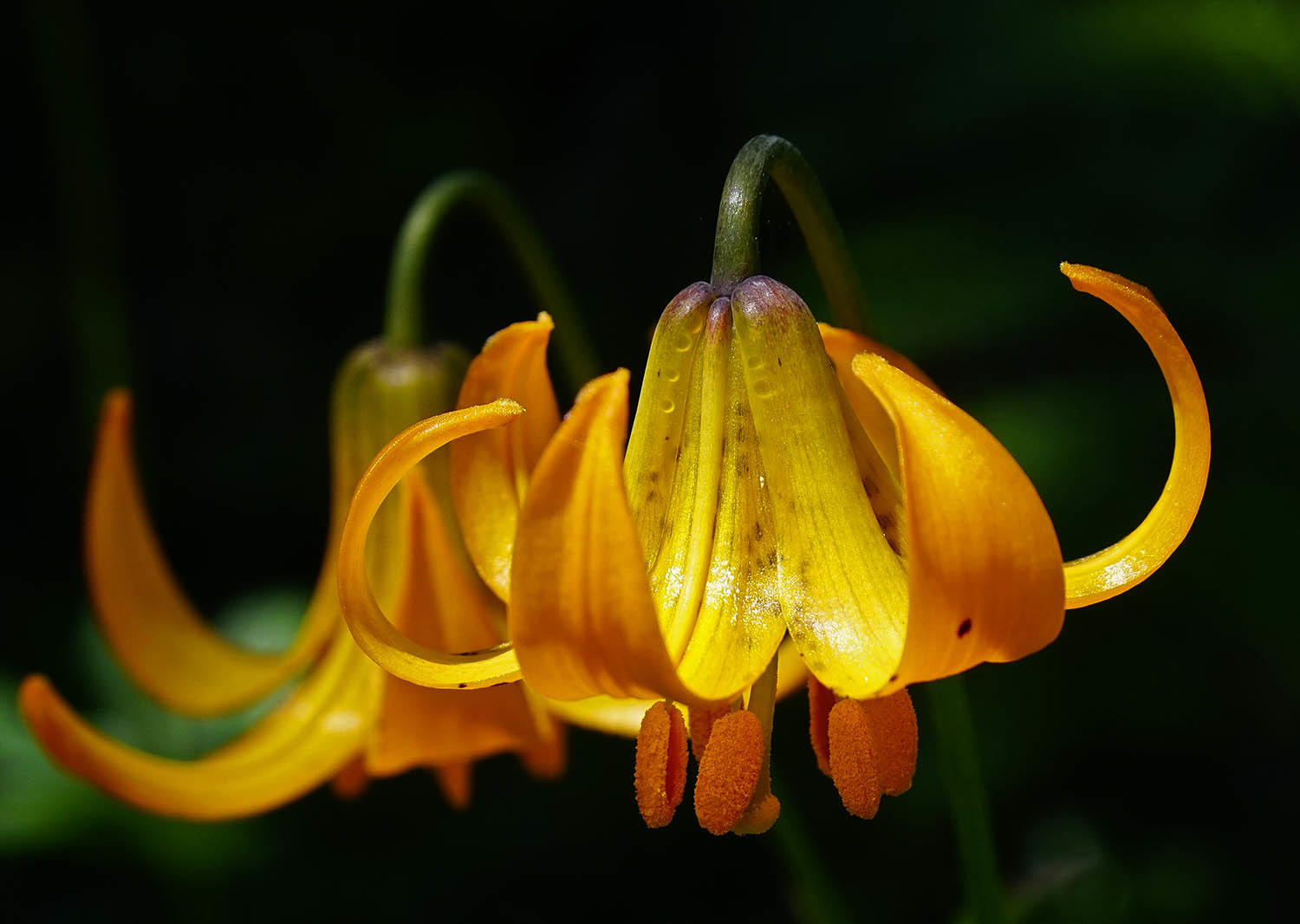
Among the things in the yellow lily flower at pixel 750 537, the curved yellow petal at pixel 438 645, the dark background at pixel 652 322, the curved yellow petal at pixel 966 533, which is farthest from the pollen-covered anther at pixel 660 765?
the dark background at pixel 652 322

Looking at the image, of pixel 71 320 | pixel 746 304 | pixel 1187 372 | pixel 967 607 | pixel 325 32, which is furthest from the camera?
pixel 325 32

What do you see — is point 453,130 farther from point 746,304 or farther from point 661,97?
point 746,304

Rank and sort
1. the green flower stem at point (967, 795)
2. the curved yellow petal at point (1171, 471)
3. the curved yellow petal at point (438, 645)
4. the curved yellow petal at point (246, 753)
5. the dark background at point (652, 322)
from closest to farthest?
the curved yellow petal at point (1171, 471) → the green flower stem at point (967, 795) → the curved yellow petal at point (246, 753) → the curved yellow petal at point (438, 645) → the dark background at point (652, 322)

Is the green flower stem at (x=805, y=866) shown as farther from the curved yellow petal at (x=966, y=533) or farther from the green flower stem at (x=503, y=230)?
the curved yellow petal at (x=966, y=533)

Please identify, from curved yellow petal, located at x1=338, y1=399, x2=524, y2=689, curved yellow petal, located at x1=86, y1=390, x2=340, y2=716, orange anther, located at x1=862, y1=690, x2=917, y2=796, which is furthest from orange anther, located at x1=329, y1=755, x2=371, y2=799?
orange anther, located at x1=862, y1=690, x2=917, y2=796

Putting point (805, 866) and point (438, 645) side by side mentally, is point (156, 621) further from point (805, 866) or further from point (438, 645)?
point (805, 866)

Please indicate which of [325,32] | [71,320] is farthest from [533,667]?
[325,32]
